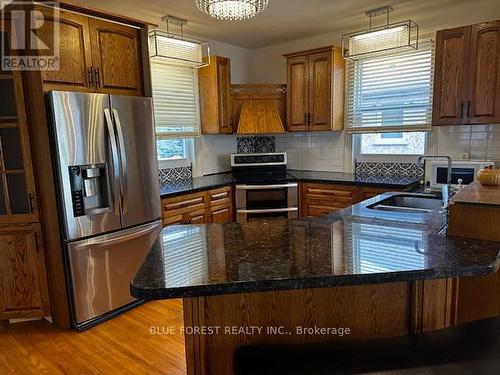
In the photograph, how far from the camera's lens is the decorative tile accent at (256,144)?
15.9ft

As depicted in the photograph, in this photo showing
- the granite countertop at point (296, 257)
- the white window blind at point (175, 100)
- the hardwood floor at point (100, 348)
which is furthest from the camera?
the white window blind at point (175, 100)

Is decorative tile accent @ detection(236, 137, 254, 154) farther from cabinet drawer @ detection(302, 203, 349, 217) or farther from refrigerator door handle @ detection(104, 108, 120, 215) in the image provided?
refrigerator door handle @ detection(104, 108, 120, 215)

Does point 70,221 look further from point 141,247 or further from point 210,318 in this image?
point 210,318

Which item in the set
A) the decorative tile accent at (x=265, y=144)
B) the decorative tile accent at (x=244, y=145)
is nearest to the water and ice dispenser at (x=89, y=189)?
the decorative tile accent at (x=244, y=145)

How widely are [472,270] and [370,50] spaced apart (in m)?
2.41

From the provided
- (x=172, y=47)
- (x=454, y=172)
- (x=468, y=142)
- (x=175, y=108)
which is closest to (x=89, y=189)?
(x=172, y=47)

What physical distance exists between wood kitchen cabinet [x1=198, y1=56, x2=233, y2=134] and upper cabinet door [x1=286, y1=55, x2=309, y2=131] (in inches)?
28.9

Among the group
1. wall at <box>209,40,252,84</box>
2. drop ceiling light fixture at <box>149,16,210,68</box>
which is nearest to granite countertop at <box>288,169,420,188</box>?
wall at <box>209,40,252,84</box>

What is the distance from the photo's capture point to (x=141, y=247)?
298cm

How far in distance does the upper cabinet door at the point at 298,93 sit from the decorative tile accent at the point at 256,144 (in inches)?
23.8

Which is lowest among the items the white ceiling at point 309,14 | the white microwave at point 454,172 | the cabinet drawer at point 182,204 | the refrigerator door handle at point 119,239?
the refrigerator door handle at point 119,239

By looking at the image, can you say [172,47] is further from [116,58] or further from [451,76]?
[451,76]

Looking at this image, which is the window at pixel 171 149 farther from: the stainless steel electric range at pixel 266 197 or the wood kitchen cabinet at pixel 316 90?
the wood kitchen cabinet at pixel 316 90
